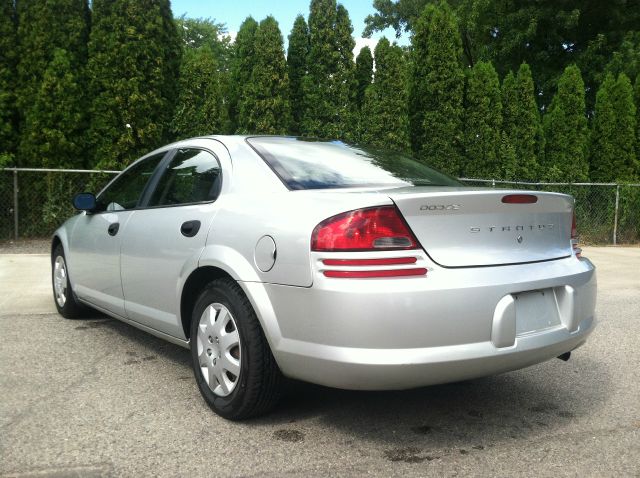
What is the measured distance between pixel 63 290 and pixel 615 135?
15381 millimetres

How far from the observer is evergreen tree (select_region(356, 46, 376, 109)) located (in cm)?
1580

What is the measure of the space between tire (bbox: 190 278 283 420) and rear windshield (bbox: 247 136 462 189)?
677 millimetres

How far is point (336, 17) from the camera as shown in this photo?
47.0ft

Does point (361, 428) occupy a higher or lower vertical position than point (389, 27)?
lower

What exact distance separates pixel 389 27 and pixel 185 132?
20928 mm

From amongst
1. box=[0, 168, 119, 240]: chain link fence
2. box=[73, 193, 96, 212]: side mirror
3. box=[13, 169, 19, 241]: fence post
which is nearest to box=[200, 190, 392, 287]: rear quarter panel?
box=[73, 193, 96, 212]: side mirror

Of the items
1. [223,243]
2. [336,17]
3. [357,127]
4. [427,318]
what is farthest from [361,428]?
[336,17]

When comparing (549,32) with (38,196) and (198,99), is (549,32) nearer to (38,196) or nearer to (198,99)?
(198,99)

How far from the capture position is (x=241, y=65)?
1452 centimetres

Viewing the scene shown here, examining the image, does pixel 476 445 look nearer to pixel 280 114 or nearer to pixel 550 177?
pixel 280 114

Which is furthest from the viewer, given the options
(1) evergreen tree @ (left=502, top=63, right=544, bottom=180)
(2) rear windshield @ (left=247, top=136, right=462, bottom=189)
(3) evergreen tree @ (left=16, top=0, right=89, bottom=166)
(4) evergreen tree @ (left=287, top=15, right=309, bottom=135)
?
(1) evergreen tree @ (left=502, top=63, right=544, bottom=180)

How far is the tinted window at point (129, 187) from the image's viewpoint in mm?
4285

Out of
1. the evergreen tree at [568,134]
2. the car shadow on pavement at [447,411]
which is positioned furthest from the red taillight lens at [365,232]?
the evergreen tree at [568,134]

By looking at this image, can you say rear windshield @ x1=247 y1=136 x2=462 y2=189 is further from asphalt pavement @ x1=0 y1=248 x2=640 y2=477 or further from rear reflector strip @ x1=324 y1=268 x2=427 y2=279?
asphalt pavement @ x1=0 y1=248 x2=640 y2=477
